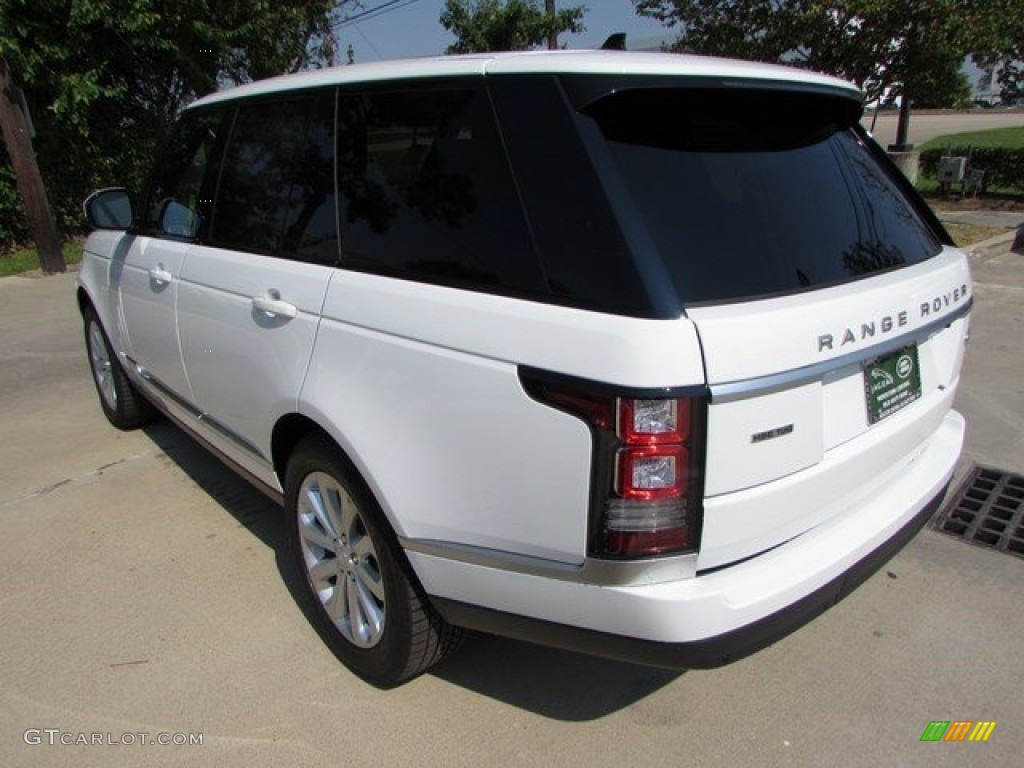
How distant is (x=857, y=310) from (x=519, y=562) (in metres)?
1.04

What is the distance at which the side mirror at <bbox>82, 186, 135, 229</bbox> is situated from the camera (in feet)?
13.1

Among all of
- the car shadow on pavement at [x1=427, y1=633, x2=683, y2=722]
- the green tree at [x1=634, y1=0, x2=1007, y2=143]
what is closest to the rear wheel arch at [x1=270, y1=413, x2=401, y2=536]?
the car shadow on pavement at [x1=427, y1=633, x2=683, y2=722]

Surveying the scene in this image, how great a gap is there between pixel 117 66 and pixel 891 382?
11.8 m

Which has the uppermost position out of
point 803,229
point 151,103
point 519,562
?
point 151,103

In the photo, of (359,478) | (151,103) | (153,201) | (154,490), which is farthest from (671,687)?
(151,103)

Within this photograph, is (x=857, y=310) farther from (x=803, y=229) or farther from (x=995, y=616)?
(x=995, y=616)

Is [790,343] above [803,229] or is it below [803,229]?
below

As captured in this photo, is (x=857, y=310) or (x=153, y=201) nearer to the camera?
(x=857, y=310)

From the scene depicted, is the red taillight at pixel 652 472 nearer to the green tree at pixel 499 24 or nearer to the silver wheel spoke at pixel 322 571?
the silver wheel spoke at pixel 322 571

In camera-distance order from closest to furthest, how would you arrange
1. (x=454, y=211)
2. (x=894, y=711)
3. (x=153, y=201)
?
(x=454, y=211), (x=894, y=711), (x=153, y=201)

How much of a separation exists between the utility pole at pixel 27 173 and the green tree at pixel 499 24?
14827 mm

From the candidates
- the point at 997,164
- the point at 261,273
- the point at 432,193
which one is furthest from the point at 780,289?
the point at 997,164

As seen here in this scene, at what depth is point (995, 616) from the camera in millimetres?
2814

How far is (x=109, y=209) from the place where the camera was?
4.03 metres
